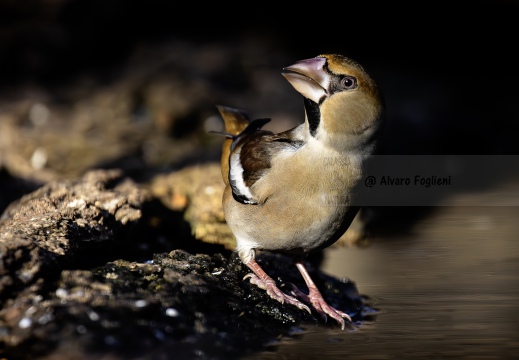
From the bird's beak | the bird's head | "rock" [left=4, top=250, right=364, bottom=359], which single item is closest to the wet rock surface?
"rock" [left=4, top=250, right=364, bottom=359]

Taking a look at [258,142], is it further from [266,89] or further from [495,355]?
[266,89]

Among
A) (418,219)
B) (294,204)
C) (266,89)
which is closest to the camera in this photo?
(294,204)

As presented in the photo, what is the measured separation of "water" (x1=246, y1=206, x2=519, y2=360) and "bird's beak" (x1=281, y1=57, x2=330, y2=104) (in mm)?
1378

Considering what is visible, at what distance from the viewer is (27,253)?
3951 mm

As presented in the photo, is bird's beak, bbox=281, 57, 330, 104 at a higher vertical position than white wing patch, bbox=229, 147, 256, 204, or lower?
higher

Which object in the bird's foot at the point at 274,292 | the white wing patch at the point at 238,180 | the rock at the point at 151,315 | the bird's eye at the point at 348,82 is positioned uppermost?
the bird's eye at the point at 348,82

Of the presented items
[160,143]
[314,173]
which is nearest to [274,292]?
[314,173]

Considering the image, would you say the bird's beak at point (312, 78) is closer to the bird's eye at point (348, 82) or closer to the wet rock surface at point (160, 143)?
the bird's eye at point (348, 82)

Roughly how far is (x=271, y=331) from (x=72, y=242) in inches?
47.9

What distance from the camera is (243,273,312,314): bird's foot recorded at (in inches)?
183

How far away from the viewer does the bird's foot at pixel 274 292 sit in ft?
15.2

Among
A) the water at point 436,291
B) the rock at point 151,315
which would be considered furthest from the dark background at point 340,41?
the rock at point 151,315

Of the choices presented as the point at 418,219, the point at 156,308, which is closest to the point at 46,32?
the point at 418,219

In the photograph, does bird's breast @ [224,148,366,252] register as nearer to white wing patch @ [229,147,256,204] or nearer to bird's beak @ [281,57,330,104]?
white wing patch @ [229,147,256,204]
